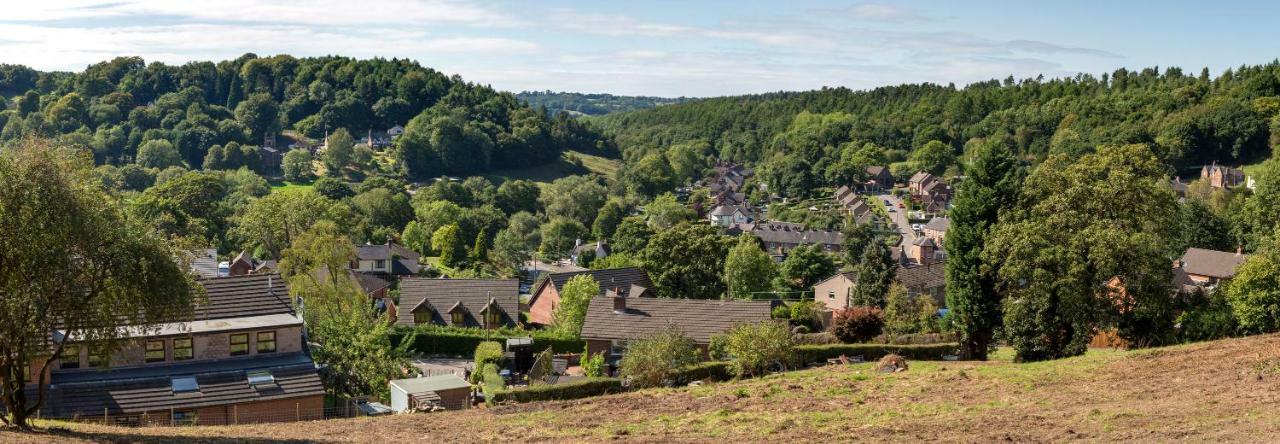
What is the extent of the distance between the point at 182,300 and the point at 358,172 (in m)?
114

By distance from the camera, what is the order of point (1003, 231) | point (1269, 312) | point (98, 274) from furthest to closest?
point (1003, 231) < point (1269, 312) < point (98, 274)

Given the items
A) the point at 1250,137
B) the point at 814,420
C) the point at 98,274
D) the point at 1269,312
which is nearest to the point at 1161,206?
the point at 1269,312

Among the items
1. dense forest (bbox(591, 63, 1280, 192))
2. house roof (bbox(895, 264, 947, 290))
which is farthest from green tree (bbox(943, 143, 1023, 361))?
dense forest (bbox(591, 63, 1280, 192))

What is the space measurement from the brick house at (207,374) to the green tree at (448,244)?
164ft

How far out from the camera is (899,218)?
Answer: 111 m

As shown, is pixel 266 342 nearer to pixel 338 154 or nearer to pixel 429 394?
pixel 429 394

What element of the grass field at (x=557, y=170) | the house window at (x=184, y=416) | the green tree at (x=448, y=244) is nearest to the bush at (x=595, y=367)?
the house window at (x=184, y=416)

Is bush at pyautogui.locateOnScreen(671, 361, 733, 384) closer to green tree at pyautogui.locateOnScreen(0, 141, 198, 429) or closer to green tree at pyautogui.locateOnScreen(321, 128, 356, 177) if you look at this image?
green tree at pyautogui.locateOnScreen(0, 141, 198, 429)

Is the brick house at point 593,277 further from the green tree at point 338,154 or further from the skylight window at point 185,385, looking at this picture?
the green tree at point 338,154

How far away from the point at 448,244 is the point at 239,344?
173ft

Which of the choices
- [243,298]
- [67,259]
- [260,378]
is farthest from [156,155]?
[67,259]

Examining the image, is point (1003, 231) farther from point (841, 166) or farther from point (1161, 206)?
point (841, 166)

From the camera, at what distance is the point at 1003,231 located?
3244cm

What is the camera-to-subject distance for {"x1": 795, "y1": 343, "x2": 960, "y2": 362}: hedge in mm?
36781
